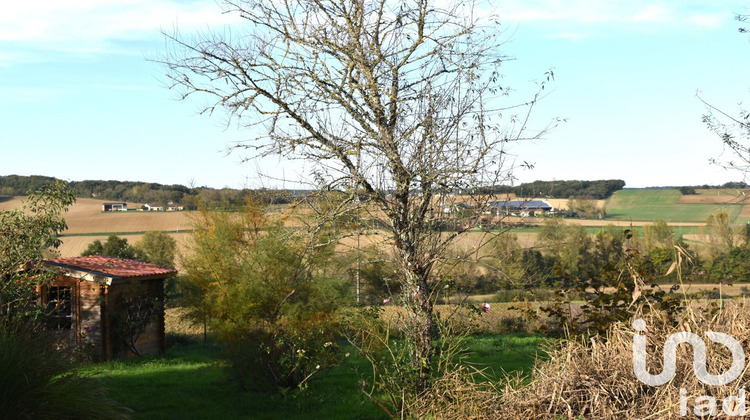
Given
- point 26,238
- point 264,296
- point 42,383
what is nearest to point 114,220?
point 264,296

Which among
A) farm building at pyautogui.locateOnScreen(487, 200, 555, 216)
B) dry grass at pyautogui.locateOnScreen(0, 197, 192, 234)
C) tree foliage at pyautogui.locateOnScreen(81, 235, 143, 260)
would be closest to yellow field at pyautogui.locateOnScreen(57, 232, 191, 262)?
dry grass at pyautogui.locateOnScreen(0, 197, 192, 234)

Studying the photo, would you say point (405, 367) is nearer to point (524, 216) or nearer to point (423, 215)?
point (423, 215)

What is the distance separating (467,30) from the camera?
740cm

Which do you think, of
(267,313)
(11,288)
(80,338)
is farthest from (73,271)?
(267,313)

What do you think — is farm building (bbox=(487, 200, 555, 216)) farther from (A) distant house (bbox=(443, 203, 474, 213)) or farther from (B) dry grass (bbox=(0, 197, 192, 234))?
(B) dry grass (bbox=(0, 197, 192, 234))

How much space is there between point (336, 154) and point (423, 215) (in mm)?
1269

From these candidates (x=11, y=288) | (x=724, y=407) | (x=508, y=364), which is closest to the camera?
(x=724, y=407)

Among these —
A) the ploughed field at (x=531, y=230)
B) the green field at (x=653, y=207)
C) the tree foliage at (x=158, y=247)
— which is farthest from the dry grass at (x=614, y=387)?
the green field at (x=653, y=207)

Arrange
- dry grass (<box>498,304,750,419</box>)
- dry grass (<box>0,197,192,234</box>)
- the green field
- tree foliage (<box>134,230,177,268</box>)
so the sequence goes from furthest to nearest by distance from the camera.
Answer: the green field → dry grass (<box>0,197,192,234</box>) → tree foliage (<box>134,230,177,268</box>) → dry grass (<box>498,304,750,419</box>)

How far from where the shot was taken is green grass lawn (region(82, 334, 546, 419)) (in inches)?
339

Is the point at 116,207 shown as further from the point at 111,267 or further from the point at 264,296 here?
the point at 264,296

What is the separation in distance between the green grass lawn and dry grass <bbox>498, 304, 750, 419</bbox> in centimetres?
85

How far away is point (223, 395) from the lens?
998 centimetres

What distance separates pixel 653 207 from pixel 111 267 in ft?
180
